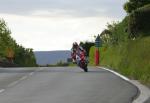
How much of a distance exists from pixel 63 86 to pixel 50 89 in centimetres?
134

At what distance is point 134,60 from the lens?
30422 mm

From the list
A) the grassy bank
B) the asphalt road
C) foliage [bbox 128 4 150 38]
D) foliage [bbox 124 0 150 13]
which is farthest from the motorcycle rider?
the asphalt road

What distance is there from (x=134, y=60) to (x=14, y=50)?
68591mm

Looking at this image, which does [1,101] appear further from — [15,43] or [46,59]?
[46,59]

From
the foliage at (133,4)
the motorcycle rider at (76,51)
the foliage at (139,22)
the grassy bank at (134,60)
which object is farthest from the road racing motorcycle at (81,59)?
the foliage at (133,4)

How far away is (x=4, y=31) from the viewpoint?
97.5 m

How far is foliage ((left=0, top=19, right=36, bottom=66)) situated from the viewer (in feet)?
310

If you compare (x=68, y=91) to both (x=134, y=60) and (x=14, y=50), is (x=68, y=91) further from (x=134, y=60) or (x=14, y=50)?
(x=14, y=50)

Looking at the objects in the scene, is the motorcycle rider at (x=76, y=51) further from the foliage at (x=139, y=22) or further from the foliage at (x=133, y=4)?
the foliage at (x=133, y=4)

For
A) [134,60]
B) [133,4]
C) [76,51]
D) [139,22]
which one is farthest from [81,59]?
[133,4]

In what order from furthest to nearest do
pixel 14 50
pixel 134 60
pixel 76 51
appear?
pixel 14 50
pixel 76 51
pixel 134 60

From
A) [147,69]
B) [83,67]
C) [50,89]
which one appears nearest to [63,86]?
[50,89]

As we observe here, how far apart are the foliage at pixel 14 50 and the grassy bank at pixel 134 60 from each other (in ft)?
175

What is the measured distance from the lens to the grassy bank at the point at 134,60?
26.5 metres
